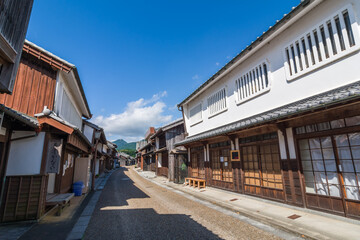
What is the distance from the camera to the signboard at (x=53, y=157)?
6.70 m

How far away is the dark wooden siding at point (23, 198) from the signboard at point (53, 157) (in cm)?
40

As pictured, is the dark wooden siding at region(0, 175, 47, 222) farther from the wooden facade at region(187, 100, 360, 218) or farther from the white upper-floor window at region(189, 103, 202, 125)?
the white upper-floor window at region(189, 103, 202, 125)

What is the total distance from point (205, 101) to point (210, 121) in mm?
1874

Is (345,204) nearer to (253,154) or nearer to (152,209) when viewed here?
(253,154)

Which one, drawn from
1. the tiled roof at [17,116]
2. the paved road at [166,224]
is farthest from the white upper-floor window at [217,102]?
the tiled roof at [17,116]

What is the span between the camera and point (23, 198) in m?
6.12

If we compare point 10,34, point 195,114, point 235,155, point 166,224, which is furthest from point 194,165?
point 10,34

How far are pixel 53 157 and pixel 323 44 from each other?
10731 mm

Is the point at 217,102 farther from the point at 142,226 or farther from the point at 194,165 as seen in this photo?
the point at 142,226

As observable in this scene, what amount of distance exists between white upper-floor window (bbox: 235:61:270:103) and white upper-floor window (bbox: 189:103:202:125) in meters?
4.79

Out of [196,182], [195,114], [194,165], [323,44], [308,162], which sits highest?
[323,44]

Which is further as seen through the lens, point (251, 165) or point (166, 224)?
point (251, 165)

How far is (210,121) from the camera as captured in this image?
13.5 metres

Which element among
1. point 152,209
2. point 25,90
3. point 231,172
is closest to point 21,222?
point 152,209
